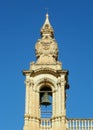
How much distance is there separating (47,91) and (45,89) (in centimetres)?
46

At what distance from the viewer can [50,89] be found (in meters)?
35.7

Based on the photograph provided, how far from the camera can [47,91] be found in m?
35.5

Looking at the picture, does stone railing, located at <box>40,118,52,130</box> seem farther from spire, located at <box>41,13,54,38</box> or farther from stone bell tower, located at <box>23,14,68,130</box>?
spire, located at <box>41,13,54,38</box>

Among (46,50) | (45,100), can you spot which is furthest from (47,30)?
(45,100)

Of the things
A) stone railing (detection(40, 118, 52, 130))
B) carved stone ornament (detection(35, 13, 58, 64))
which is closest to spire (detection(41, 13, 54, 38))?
carved stone ornament (detection(35, 13, 58, 64))

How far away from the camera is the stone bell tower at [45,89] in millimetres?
34188

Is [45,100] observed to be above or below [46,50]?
below

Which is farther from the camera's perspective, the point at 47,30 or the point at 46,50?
the point at 47,30

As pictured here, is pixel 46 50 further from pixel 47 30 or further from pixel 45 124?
pixel 45 124

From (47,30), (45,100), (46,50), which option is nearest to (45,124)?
(45,100)

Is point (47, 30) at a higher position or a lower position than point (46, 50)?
higher

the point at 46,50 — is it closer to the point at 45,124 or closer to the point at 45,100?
the point at 45,100

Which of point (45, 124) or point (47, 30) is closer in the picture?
point (45, 124)

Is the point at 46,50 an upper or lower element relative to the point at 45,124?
upper
